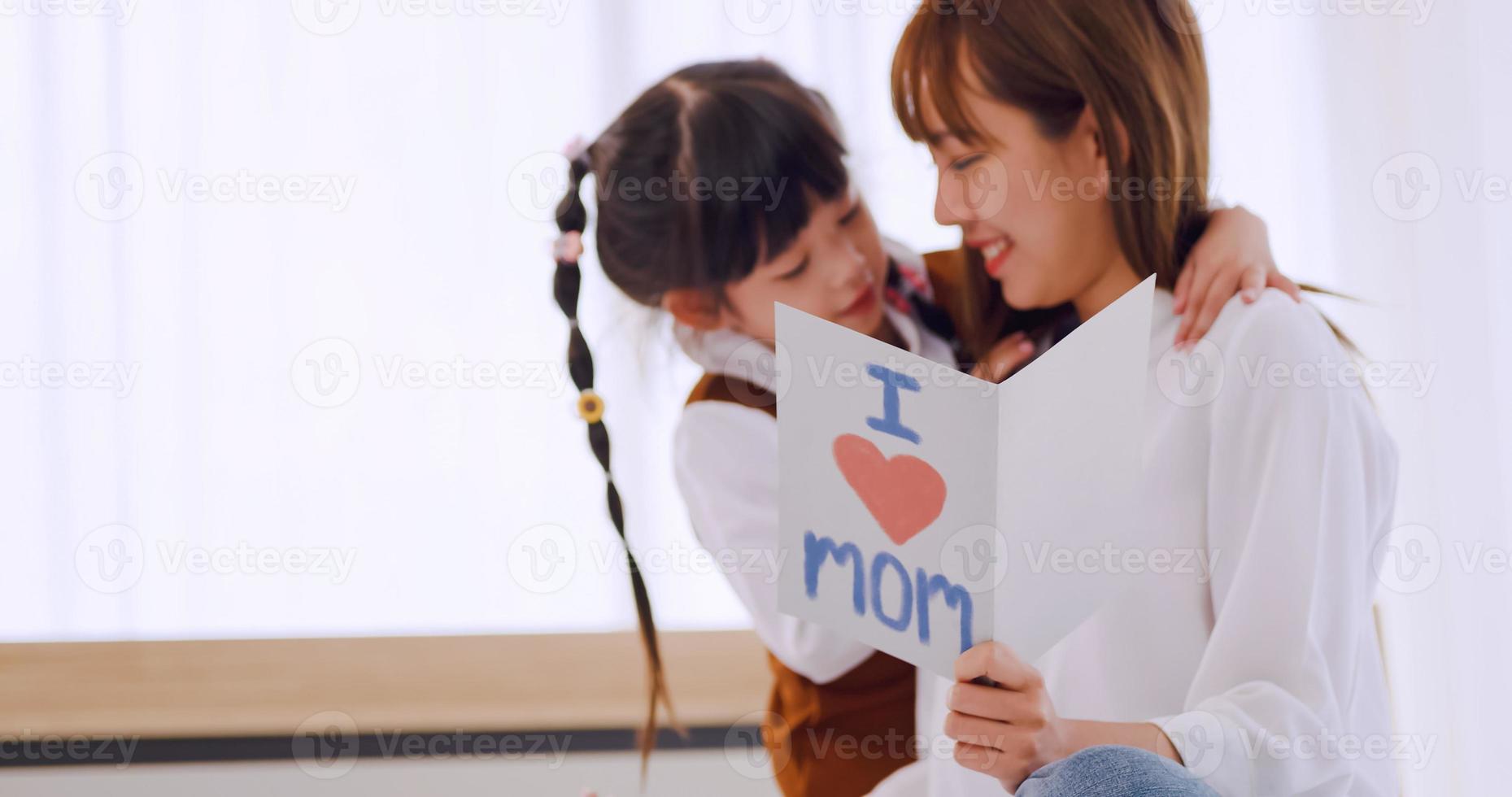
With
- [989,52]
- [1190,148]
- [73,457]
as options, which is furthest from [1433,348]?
[73,457]

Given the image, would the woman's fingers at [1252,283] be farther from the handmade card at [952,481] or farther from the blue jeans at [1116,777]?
the blue jeans at [1116,777]

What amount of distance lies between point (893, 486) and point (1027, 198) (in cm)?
45

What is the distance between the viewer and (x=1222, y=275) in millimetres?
1021

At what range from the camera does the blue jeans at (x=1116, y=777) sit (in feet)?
2.38

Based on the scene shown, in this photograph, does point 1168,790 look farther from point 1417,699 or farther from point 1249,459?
point 1417,699

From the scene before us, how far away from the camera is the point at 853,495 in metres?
0.78

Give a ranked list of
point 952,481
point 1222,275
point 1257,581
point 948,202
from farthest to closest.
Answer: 1. point 948,202
2. point 1222,275
3. point 1257,581
4. point 952,481

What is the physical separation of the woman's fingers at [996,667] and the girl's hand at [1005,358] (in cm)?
49

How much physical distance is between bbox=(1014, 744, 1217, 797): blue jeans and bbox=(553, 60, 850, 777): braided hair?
60cm

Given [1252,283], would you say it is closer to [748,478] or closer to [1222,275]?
[1222,275]

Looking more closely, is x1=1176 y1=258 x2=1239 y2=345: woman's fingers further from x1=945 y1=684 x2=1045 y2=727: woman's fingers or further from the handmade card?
x1=945 y1=684 x2=1045 y2=727: woman's fingers

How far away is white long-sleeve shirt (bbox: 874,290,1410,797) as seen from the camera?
2.86 ft

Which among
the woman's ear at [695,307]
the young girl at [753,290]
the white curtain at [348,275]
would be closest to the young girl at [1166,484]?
the young girl at [753,290]

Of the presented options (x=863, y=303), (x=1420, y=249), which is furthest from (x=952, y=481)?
(x=1420, y=249)
